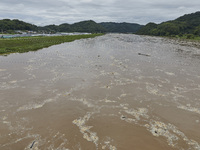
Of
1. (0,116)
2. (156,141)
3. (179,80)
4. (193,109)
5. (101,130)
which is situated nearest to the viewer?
(156,141)

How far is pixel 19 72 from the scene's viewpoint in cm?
2545

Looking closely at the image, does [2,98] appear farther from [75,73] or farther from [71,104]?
[75,73]

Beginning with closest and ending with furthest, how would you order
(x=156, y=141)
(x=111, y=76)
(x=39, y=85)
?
1. (x=156, y=141)
2. (x=39, y=85)
3. (x=111, y=76)

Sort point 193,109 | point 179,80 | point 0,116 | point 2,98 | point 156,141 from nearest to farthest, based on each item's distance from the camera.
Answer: point 156,141, point 0,116, point 193,109, point 2,98, point 179,80

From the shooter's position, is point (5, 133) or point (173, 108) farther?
point (173, 108)

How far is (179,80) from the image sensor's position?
76.6ft

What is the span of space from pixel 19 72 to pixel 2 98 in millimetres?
10779

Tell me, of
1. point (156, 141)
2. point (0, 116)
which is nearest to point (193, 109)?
point (156, 141)

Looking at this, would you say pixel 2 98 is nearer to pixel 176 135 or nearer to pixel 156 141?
pixel 156 141

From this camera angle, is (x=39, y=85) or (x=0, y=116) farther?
(x=39, y=85)

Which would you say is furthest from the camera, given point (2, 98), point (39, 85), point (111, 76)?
point (111, 76)

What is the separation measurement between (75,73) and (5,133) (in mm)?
16226

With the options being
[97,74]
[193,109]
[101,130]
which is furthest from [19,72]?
[193,109]

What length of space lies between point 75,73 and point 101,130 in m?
16.0
